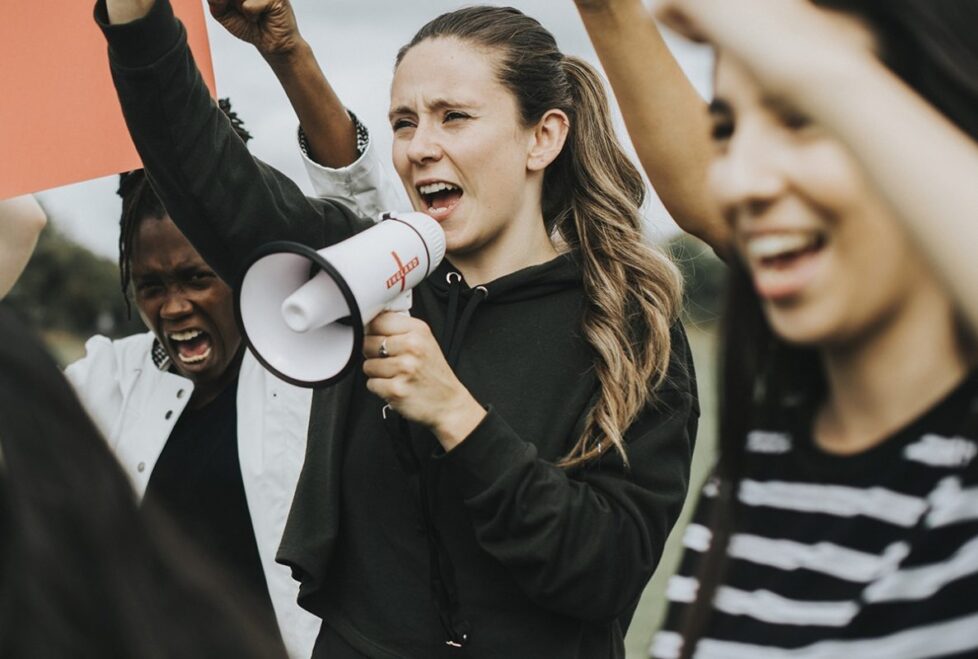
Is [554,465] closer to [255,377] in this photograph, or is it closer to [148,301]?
[255,377]

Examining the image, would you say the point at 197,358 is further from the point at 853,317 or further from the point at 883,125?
the point at 883,125

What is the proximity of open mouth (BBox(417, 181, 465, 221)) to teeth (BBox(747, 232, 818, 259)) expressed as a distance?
1323mm

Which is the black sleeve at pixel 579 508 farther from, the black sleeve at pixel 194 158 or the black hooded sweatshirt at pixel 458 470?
the black sleeve at pixel 194 158

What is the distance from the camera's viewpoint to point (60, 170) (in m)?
2.41

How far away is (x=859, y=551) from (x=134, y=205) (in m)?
2.62

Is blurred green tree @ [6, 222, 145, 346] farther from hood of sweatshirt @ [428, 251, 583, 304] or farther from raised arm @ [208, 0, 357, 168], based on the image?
hood of sweatshirt @ [428, 251, 583, 304]

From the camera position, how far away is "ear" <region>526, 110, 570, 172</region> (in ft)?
8.56

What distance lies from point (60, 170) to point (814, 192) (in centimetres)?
174

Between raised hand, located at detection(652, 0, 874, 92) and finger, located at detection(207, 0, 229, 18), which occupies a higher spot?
finger, located at detection(207, 0, 229, 18)

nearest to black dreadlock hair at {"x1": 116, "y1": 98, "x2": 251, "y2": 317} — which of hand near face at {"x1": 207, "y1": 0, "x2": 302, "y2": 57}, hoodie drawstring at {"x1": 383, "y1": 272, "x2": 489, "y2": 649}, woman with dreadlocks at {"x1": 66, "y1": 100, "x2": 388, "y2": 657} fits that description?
woman with dreadlocks at {"x1": 66, "y1": 100, "x2": 388, "y2": 657}

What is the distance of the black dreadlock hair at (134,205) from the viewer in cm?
336

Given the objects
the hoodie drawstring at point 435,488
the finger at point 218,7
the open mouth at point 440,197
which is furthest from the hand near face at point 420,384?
the finger at point 218,7

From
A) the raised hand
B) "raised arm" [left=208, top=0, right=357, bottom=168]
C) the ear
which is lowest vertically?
the raised hand

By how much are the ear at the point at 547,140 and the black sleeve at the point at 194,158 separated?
0.50 metres
